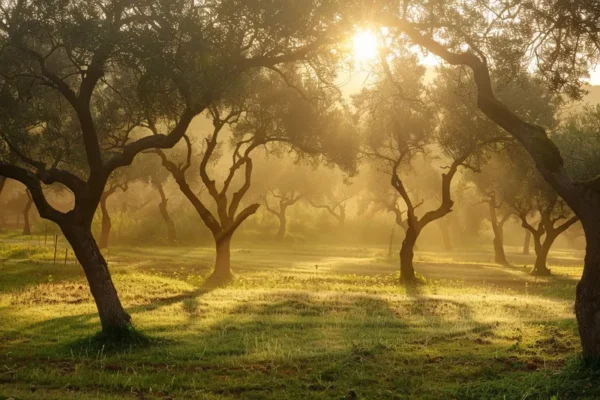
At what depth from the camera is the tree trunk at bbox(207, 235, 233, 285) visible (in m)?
32.3

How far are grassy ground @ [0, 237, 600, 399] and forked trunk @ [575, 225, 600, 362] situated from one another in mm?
447

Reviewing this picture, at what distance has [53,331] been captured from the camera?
1533cm

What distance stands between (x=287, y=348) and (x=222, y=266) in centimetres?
2030

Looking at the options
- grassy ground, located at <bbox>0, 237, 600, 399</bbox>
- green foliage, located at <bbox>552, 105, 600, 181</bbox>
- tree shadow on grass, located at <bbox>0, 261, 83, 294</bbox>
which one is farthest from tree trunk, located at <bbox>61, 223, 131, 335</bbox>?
green foliage, located at <bbox>552, 105, 600, 181</bbox>

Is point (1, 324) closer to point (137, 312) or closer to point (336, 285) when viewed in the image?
point (137, 312)

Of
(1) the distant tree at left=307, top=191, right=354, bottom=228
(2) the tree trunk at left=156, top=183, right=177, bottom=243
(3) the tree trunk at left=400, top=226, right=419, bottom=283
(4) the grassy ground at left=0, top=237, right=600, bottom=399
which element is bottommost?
(4) the grassy ground at left=0, top=237, right=600, bottom=399

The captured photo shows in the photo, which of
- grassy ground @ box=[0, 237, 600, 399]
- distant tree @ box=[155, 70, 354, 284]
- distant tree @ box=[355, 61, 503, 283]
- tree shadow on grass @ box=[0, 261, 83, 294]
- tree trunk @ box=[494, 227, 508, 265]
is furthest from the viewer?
tree trunk @ box=[494, 227, 508, 265]

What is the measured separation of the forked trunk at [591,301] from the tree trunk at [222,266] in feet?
76.0

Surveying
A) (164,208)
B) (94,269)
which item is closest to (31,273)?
(94,269)

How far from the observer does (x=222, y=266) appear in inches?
1296

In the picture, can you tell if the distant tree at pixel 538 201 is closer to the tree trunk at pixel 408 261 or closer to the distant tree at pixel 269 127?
the tree trunk at pixel 408 261

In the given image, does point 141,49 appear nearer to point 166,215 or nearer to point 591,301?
point 591,301

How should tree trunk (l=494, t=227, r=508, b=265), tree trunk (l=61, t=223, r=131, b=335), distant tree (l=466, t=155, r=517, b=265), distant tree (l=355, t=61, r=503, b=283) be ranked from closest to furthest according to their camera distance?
tree trunk (l=61, t=223, r=131, b=335) → distant tree (l=355, t=61, r=503, b=283) → distant tree (l=466, t=155, r=517, b=265) → tree trunk (l=494, t=227, r=508, b=265)

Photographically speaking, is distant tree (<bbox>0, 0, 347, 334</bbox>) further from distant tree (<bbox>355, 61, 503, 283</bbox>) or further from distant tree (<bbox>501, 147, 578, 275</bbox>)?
distant tree (<bbox>501, 147, 578, 275</bbox>)
